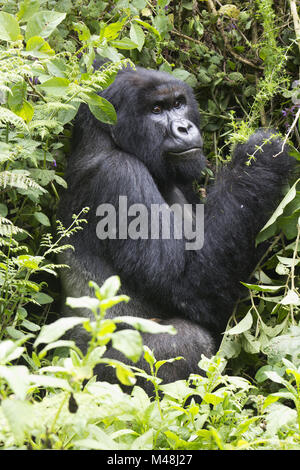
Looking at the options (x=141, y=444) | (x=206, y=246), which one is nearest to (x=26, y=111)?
(x=206, y=246)

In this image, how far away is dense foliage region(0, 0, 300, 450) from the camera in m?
1.59

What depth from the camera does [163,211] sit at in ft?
10.6

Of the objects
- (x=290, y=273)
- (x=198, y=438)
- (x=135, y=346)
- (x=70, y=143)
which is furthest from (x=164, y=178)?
(x=135, y=346)

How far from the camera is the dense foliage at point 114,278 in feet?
5.22

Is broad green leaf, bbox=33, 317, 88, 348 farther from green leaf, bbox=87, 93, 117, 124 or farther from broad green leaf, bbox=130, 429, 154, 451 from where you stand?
green leaf, bbox=87, 93, 117, 124

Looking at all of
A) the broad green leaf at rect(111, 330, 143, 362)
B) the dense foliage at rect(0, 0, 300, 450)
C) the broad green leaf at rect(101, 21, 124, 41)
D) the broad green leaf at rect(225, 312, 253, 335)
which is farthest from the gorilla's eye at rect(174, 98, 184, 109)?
the broad green leaf at rect(111, 330, 143, 362)

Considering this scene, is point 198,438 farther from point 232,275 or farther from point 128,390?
A: point 232,275

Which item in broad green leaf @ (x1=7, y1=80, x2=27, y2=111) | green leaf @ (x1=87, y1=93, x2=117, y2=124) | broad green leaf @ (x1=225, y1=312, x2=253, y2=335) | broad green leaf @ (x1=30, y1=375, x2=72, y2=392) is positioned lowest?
broad green leaf @ (x1=225, y1=312, x2=253, y2=335)

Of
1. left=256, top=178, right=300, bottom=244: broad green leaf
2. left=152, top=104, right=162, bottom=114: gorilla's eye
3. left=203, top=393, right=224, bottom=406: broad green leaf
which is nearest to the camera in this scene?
left=203, top=393, right=224, bottom=406: broad green leaf

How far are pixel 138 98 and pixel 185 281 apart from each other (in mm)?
1010

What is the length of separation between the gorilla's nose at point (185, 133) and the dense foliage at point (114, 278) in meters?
0.21

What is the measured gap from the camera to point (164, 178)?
3.54m

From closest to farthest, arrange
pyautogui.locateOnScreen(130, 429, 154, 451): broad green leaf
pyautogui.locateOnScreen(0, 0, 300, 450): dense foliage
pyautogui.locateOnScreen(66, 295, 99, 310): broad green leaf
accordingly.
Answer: pyautogui.locateOnScreen(66, 295, 99, 310): broad green leaf
pyautogui.locateOnScreen(0, 0, 300, 450): dense foliage
pyautogui.locateOnScreen(130, 429, 154, 451): broad green leaf

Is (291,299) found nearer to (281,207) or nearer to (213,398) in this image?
(281,207)
